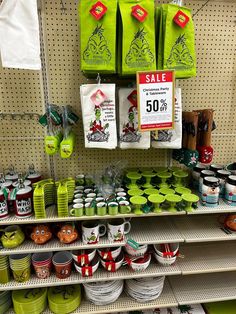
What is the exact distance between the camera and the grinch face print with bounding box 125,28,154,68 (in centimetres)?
109

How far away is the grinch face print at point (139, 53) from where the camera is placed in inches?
42.8

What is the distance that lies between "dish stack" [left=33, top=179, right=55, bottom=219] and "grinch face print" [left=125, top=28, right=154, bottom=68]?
0.81 m

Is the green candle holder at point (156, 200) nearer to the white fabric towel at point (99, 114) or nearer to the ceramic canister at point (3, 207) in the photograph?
the white fabric towel at point (99, 114)

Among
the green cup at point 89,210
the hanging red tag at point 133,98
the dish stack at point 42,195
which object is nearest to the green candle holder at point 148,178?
the green cup at point 89,210

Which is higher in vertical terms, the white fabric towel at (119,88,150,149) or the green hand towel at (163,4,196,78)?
the green hand towel at (163,4,196,78)

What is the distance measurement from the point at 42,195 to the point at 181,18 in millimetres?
1135

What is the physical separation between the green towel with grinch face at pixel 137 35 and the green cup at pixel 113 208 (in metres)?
0.70

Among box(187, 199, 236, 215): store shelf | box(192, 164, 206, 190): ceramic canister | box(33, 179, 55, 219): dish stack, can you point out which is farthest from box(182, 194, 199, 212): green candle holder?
box(33, 179, 55, 219): dish stack

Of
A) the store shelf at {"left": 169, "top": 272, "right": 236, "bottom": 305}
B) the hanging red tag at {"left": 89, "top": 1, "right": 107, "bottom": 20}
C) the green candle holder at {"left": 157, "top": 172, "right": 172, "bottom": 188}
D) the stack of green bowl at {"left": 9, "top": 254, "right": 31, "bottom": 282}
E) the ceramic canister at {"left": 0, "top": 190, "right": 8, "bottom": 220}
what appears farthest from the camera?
the store shelf at {"left": 169, "top": 272, "right": 236, "bottom": 305}

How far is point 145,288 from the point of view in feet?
4.98

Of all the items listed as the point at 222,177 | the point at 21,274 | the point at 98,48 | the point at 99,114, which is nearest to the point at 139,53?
the point at 98,48

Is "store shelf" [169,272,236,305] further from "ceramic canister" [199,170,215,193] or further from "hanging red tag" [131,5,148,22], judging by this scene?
"hanging red tag" [131,5,148,22]

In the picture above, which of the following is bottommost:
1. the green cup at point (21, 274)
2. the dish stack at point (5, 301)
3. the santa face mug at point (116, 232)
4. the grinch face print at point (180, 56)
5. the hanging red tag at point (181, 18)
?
the dish stack at point (5, 301)

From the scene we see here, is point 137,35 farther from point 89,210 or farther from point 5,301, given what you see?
point 5,301
